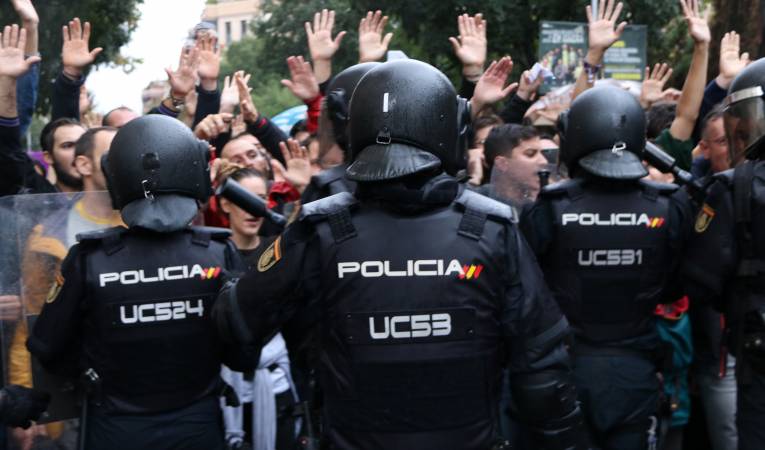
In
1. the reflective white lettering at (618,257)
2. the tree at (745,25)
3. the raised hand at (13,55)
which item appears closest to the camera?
the reflective white lettering at (618,257)

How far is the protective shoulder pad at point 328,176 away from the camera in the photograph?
152 inches

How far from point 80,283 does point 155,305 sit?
29 centimetres

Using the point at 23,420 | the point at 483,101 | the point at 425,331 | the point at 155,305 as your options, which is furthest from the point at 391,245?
the point at 483,101

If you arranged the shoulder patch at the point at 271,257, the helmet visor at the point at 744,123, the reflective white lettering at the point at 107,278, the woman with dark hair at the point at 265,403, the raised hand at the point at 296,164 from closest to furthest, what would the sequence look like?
the shoulder patch at the point at 271,257, the reflective white lettering at the point at 107,278, the helmet visor at the point at 744,123, the woman with dark hair at the point at 265,403, the raised hand at the point at 296,164

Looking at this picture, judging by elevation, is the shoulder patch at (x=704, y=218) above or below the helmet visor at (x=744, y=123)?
below

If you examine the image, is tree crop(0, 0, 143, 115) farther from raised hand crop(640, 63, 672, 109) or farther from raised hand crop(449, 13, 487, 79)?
raised hand crop(640, 63, 672, 109)

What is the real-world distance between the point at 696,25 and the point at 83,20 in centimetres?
1369

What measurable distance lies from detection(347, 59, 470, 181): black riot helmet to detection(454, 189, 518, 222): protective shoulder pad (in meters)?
0.12

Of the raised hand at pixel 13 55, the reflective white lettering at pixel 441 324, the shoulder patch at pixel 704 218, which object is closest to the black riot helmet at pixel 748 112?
the shoulder patch at pixel 704 218

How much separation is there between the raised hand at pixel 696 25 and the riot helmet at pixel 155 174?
349 centimetres

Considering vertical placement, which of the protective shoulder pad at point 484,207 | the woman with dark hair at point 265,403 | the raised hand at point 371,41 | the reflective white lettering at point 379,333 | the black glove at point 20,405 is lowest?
the woman with dark hair at point 265,403

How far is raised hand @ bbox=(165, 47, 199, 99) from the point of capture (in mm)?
5863

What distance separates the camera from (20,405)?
3.63 m

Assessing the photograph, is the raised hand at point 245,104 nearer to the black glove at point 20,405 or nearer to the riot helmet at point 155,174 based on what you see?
the riot helmet at point 155,174
